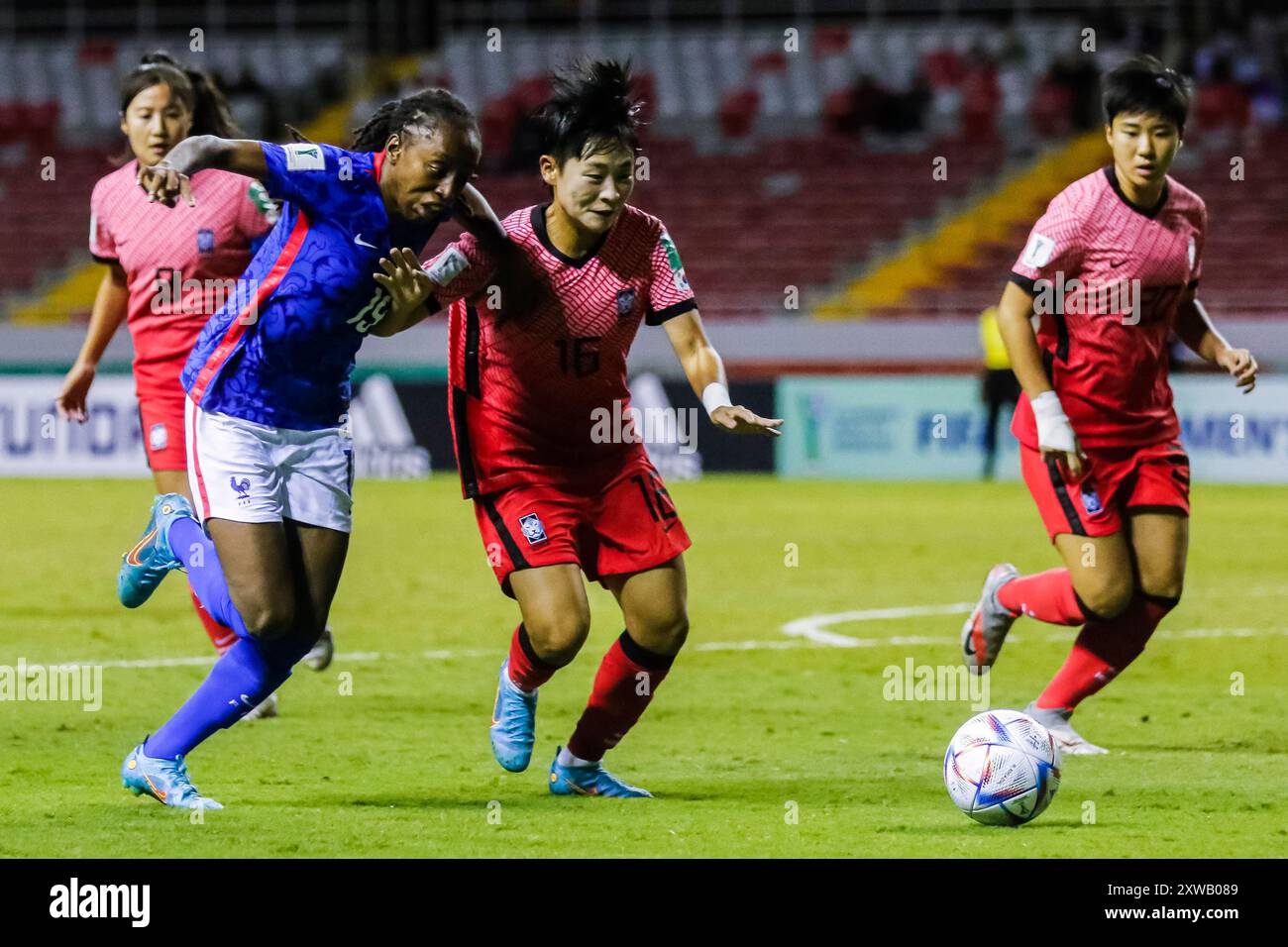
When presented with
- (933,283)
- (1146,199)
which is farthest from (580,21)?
(1146,199)

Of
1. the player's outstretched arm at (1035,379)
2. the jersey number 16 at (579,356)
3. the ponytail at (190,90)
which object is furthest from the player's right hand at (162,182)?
the player's outstretched arm at (1035,379)

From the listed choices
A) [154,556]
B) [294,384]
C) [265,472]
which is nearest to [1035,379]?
[294,384]

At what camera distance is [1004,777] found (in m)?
6.09

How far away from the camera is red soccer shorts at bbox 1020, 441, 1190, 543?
301 inches

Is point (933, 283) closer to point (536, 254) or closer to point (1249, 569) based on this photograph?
point (1249, 569)

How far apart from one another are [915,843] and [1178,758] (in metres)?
2.07

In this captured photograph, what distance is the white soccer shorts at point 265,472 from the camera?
6.21 metres

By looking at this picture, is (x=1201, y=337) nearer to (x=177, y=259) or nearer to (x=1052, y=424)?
(x=1052, y=424)

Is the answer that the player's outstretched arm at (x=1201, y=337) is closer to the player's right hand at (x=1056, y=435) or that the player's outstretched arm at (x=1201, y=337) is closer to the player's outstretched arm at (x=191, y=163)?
the player's right hand at (x=1056, y=435)

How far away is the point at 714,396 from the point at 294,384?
1282 millimetres

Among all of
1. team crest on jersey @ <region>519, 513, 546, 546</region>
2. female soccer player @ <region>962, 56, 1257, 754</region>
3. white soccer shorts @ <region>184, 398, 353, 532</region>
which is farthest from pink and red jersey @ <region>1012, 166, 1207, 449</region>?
white soccer shorts @ <region>184, 398, 353, 532</region>

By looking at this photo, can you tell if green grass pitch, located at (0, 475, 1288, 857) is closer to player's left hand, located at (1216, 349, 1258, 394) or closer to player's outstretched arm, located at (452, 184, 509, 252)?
player's left hand, located at (1216, 349, 1258, 394)

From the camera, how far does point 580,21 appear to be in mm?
30469
